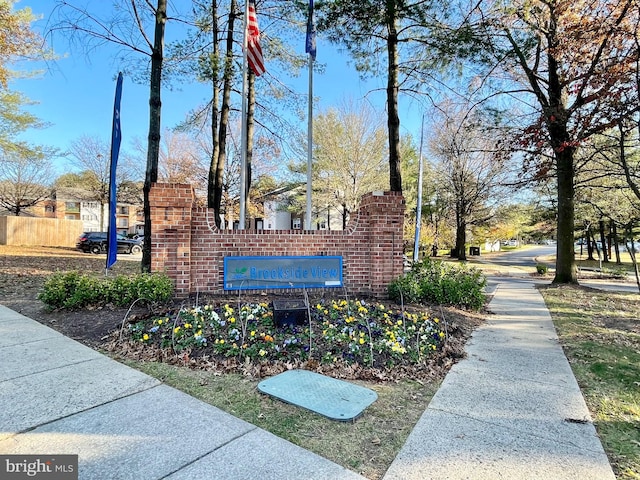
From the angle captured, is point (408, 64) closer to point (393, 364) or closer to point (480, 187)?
point (393, 364)

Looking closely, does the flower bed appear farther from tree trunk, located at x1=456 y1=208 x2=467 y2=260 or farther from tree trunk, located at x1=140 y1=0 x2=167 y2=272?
tree trunk, located at x1=456 y1=208 x2=467 y2=260

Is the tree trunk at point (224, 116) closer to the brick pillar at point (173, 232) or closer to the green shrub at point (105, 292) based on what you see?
the brick pillar at point (173, 232)

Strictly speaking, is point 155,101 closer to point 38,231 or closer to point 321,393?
point 321,393

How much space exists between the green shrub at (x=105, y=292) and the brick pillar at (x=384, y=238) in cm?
365

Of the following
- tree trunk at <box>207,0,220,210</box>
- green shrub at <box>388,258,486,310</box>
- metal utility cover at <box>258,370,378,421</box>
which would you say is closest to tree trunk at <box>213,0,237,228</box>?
tree trunk at <box>207,0,220,210</box>

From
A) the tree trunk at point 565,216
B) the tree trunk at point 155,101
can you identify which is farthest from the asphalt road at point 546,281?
the tree trunk at point 155,101

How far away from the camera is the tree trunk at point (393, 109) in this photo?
869 centimetres

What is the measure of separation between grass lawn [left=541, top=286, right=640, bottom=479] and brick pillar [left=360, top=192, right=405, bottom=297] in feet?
9.44

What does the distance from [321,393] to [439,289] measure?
14.2 ft

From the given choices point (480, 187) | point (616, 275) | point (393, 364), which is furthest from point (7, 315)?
point (480, 187)

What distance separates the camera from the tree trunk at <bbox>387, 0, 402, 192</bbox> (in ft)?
28.5

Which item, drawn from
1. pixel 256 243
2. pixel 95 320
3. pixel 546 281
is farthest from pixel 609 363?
pixel 546 281

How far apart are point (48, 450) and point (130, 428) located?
0.46 m

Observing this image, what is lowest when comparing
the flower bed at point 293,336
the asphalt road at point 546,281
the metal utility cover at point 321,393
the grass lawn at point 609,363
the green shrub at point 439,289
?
the asphalt road at point 546,281
